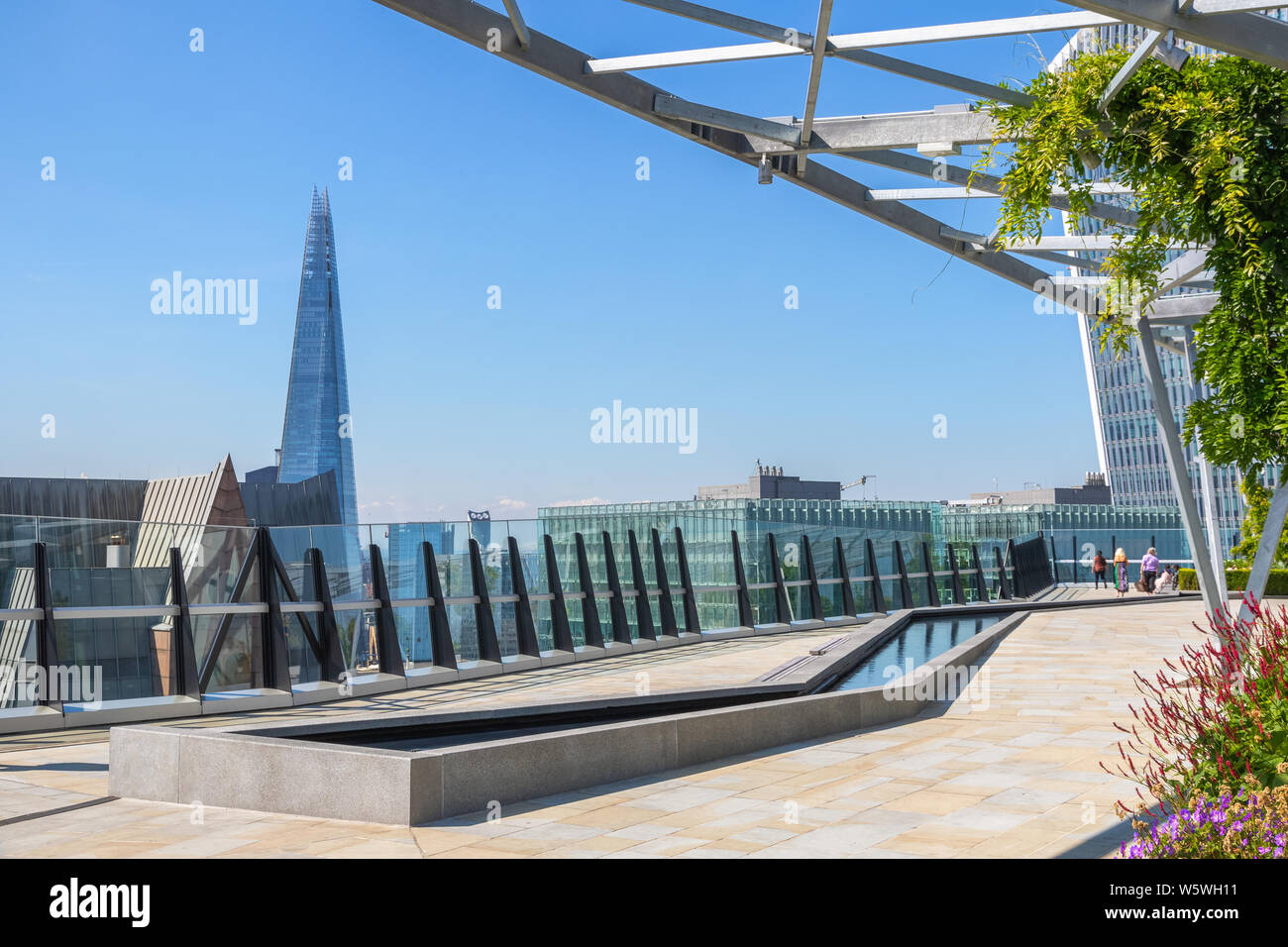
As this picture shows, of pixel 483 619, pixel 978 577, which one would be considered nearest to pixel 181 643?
pixel 483 619

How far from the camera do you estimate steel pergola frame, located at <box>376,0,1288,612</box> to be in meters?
7.89

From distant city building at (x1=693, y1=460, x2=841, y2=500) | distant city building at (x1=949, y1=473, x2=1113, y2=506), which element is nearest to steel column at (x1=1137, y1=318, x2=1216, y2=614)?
distant city building at (x1=693, y1=460, x2=841, y2=500)

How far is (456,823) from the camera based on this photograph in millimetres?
6160

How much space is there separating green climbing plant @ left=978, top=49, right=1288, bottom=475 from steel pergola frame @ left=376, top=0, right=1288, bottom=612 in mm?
398

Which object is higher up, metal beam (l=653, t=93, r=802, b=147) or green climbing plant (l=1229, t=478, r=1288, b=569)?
metal beam (l=653, t=93, r=802, b=147)

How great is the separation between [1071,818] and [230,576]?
919 cm

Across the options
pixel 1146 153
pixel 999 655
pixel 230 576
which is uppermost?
pixel 1146 153

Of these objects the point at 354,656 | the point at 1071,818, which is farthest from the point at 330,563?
the point at 1071,818

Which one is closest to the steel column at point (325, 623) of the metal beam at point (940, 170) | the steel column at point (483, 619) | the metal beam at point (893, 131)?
the steel column at point (483, 619)

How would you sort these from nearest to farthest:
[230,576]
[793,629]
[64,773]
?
1. [64,773]
2. [230,576]
3. [793,629]

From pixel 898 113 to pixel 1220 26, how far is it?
16.3 feet

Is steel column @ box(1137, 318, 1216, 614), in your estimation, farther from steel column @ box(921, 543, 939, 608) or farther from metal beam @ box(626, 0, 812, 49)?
steel column @ box(921, 543, 939, 608)

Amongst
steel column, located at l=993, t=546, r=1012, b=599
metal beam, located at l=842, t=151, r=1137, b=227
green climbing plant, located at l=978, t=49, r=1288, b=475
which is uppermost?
metal beam, located at l=842, t=151, r=1137, b=227
